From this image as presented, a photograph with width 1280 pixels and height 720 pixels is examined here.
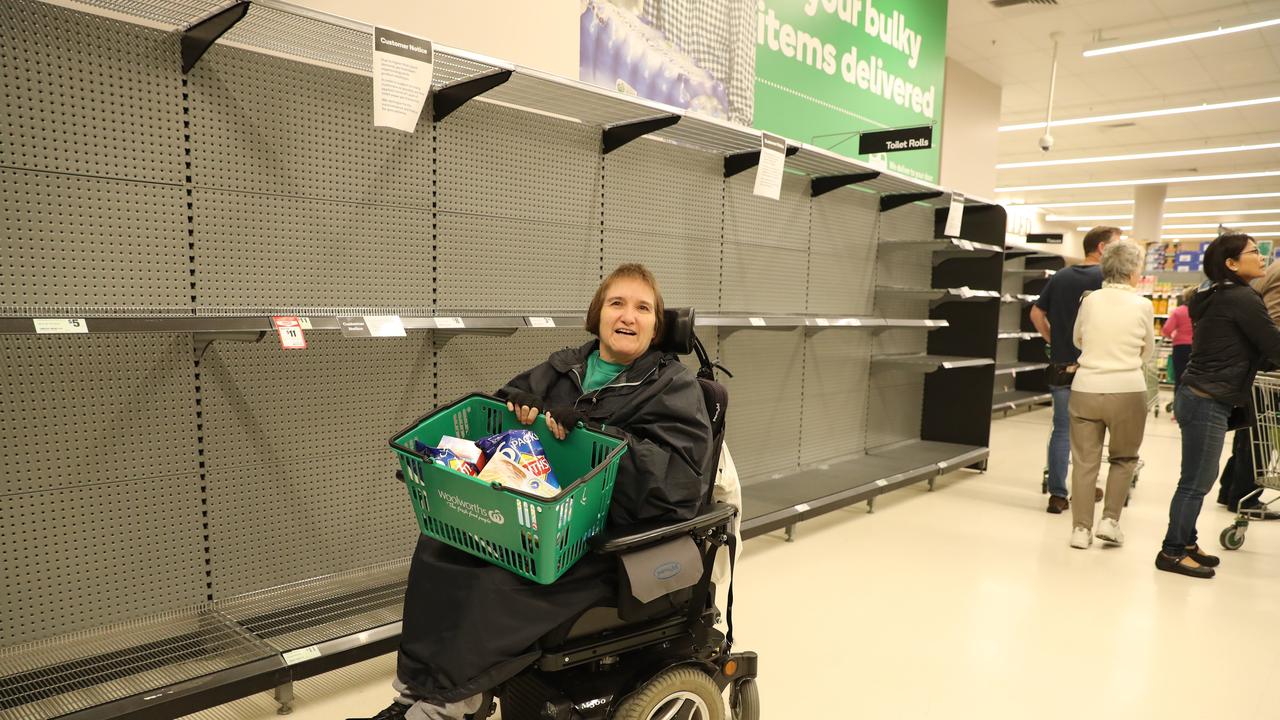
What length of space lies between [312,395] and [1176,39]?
945 cm

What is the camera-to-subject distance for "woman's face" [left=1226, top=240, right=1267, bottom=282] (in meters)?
3.61

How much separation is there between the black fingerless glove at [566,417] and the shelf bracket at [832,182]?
3.39 meters

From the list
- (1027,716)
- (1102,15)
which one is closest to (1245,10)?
(1102,15)

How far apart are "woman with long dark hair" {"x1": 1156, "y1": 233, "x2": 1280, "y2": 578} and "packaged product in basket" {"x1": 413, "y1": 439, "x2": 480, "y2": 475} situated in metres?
3.84

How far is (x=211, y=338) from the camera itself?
228cm

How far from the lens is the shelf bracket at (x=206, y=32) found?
2.09m

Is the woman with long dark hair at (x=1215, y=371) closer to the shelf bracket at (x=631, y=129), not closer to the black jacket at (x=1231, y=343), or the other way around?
the black jacket at (x=1231, y=343)

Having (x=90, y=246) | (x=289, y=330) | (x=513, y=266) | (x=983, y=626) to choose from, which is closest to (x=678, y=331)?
(x=289, y=330)

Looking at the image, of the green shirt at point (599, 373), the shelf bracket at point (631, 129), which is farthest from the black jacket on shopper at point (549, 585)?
the shelf bracket at point (631, 129)

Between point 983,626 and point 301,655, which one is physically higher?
point 301,655

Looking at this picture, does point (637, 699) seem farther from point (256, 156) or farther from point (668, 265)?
point (668, 265)

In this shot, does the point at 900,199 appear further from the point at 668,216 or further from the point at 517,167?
the point at 517,167

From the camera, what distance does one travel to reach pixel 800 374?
16.2 ft

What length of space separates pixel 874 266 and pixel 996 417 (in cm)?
504
